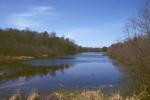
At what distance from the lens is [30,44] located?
3853 inches

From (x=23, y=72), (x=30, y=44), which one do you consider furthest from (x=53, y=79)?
(x=30, y=44)

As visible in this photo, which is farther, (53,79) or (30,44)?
(30,44)

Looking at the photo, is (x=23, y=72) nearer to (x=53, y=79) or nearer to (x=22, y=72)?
(x=22, y=72)

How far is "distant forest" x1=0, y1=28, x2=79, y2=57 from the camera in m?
79.9

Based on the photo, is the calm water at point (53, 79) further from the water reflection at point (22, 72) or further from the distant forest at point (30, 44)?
the distant forest at point (30, 44)

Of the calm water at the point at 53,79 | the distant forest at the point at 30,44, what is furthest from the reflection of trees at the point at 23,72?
the distant forest at the point at 30,44

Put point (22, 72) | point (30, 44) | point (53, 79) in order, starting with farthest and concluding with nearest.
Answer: point (30, 44) < point (22, 72) < point (53, 79)

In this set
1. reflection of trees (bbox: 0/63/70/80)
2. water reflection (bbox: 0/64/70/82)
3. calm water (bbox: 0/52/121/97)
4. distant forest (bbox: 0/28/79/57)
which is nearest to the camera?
calm water (bbox: 0/52/121/97)

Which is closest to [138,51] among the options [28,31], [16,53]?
[16,53]

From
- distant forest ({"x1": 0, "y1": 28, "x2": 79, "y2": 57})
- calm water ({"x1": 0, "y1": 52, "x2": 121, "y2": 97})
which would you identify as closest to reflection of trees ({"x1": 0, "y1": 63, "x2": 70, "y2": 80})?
calm water ({"x1": 0, "y1": 52, "x2": 121, "y2": 97})

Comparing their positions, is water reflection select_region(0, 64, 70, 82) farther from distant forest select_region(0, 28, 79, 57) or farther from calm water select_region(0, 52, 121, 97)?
distant forest select_region(0, 28, 79, 57)

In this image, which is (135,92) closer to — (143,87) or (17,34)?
(143,87)

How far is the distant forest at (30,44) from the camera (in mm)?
79919

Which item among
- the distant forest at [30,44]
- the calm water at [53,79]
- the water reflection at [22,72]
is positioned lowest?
the calm water at [53,79]
